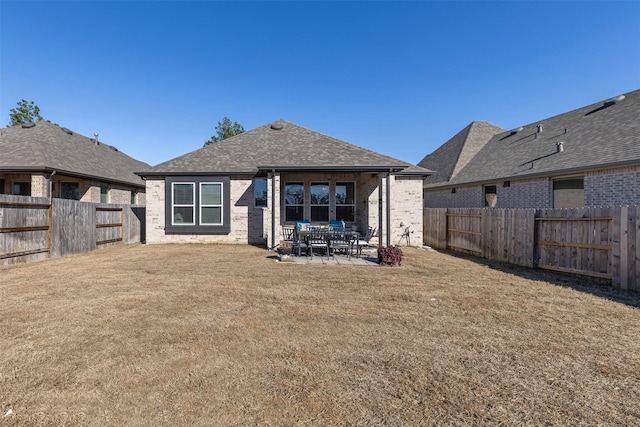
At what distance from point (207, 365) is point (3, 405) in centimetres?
156

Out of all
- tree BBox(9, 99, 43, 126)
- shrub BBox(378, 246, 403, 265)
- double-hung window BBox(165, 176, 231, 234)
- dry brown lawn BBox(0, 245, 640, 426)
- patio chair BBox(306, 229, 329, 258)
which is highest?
tree BBox(9, 99, 43, 126)

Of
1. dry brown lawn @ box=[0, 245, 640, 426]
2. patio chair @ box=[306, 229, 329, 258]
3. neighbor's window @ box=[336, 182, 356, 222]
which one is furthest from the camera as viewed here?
neighbor's window @ box=[336, 182, 356, 222]

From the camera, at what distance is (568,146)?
13.8 metres

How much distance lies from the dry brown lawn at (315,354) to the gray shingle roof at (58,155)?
981cm

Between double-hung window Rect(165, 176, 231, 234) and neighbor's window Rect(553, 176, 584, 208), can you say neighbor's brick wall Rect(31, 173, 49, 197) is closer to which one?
double-hung window Rect(165, 176, 231, 234)

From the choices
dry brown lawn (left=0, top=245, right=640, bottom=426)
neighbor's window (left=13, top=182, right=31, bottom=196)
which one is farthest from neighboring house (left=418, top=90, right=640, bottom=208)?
neighbor's window (left=13, top=182, right=31, bottom=196)

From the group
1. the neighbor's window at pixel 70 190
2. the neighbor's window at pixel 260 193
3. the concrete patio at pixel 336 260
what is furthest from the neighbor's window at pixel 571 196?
the neighbor's window at pixel 70 190

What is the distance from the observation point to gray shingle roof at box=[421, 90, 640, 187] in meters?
11.4

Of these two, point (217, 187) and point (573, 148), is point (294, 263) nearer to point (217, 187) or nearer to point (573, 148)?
point (217, 187)

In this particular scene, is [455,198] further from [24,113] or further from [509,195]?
[24,113]

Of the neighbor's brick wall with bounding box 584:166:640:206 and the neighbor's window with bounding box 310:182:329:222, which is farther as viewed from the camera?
the neighbor's window with bounding box 310:182:329:222

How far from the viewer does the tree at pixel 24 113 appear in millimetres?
33219

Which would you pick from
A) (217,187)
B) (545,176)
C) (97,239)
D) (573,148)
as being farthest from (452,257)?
(97,239)

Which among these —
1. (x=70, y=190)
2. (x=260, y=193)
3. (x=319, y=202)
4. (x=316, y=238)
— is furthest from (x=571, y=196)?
(x=70, y=190)
